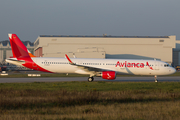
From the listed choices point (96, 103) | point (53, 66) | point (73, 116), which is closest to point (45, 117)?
point (73, 116)

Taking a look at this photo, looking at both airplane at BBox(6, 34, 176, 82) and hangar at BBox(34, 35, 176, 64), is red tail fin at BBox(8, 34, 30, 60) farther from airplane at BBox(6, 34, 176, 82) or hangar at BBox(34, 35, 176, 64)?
hangar at BBox(34, 35, 176, 64)

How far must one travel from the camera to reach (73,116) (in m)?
9.94

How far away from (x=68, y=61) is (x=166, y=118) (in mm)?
22056

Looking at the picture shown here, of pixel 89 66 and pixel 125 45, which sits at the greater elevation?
pixel 125 45

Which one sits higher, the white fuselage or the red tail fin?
the red tail fin

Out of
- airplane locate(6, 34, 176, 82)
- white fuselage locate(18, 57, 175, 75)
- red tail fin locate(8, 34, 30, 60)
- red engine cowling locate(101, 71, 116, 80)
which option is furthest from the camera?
red tail fin locate(8, 34, 30, 60)

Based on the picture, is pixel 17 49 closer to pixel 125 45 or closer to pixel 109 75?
pixel 109 75

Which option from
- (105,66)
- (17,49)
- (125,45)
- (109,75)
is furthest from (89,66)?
(125,45)

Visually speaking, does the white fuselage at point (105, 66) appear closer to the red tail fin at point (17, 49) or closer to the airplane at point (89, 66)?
the airplane at point (89, 66)

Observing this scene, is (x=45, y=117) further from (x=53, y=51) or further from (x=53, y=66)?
(x=53, y=51)

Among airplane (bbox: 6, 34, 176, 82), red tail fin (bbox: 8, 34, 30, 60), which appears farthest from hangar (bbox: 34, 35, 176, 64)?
airplane (bbox: 6, 34, 176, 82)

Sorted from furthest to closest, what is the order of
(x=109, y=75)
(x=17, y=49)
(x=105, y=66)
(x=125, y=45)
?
(x=125, y=45)
(x=17, y=49)
(x=105, y=66)
(x=109, y=75)

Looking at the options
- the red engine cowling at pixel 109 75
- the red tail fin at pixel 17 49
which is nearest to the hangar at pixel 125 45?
the red tail fin at pixel 17 49

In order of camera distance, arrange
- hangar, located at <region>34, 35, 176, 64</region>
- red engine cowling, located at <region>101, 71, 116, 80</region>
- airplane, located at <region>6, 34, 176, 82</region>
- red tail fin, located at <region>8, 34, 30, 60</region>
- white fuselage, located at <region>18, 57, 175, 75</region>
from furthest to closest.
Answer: hangar, located at <region>34, 35, 176, 64</region>
red tail fin, located at <region>8, 34, 30, 60</region>
white fuselage, located at <region>18, 57, 175, 75</region>
airplane, located at <region>6, 34, 176, 82</region>
red engine cowling, located at <region>101, 71, 116, 80</region>
